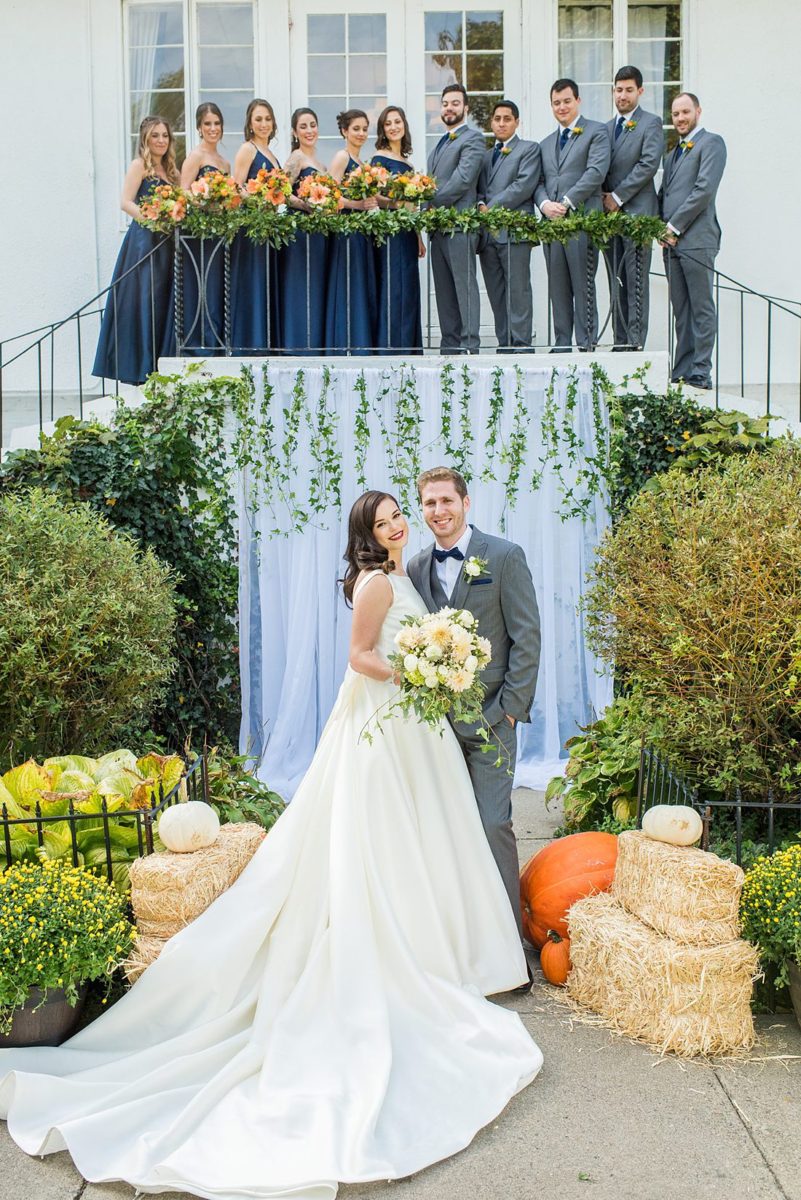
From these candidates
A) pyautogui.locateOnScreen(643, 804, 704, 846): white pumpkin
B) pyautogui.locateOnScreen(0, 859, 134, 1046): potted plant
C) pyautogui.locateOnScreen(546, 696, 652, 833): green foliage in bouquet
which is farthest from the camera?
pyautogui.locateOnScreen(546, 696, 652, 833): green foliage in bouquet

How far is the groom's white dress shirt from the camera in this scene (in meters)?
4.82

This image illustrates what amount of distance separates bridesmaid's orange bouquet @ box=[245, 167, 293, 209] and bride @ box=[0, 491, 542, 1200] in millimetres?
4574

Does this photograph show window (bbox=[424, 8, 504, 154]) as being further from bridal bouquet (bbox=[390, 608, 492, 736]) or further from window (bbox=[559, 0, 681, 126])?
bridal bouquet (bbox=[390, 608, 492, 736])

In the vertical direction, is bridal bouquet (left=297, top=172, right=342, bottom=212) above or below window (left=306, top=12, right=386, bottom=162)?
below

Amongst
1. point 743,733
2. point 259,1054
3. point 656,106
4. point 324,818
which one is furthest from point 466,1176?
point 656,106

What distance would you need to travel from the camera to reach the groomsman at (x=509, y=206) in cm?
894

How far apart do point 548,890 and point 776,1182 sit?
5.70 feet

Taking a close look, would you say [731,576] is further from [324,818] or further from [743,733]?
[324,818]

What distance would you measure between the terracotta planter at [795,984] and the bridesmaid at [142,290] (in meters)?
6.38

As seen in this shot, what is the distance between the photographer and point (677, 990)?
4.04m

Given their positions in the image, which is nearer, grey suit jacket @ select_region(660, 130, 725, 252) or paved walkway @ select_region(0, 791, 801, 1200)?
paved walkway @ select_region(0, 791, 801, 1200)

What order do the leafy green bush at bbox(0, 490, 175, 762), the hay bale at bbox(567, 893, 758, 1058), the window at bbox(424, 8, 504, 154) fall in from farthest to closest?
the window at bbox(424, 8, 504, 154)
the leafy green bush at bbox(0, 490, 175, 762)
the hay bale at bbox(567, 893, 758, 1058)

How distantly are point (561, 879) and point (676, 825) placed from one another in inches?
29.4

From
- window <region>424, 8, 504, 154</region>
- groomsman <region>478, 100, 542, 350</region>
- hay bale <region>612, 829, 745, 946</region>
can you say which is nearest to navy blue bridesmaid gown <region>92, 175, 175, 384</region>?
groomsman <region>478, 100, 542, 350</region>
